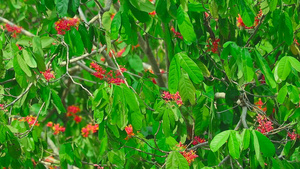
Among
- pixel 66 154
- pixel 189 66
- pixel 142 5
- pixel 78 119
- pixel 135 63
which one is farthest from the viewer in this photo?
pixel 78 119

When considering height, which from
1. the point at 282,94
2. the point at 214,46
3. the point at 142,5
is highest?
the point at 142,5

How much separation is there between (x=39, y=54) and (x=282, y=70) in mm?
1206

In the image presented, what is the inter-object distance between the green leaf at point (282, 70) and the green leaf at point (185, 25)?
0.43 meters

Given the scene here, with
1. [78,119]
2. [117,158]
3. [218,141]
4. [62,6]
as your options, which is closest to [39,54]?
[62,6]

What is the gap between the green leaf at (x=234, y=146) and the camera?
1997mm

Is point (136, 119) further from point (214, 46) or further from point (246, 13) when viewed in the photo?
point (214, 46)

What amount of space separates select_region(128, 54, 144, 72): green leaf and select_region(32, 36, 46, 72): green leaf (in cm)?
143

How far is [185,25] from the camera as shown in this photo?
6.89ft

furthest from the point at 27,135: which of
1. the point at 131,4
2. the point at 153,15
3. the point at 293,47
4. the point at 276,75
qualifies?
the point at 293,47

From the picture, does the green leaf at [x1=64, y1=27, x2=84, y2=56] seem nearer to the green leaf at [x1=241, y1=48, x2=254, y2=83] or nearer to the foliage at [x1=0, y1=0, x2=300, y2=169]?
the foliage at [x1=0, y1=0, x2=300, y2=169]

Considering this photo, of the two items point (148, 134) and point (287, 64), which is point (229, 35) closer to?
point (287, 64)

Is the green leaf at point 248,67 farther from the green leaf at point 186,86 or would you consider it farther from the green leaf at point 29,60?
the green leaf at point 29,60

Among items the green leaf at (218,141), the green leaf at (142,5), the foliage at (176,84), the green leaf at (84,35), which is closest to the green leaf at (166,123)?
the foliage at (176,84)

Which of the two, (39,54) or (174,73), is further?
(39,54)
